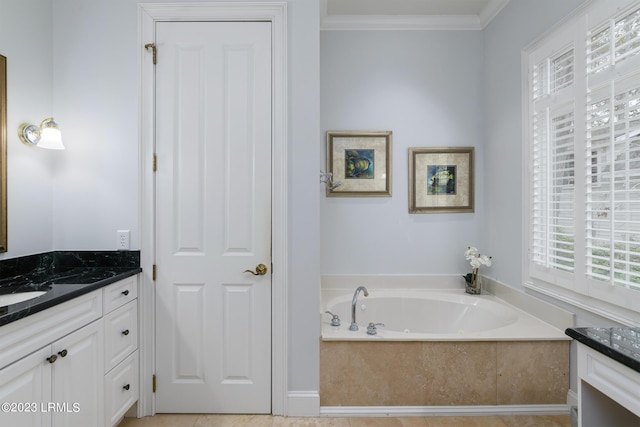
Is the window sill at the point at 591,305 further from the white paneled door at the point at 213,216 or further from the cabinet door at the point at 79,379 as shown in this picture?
the cabinet door at the point at 79,379

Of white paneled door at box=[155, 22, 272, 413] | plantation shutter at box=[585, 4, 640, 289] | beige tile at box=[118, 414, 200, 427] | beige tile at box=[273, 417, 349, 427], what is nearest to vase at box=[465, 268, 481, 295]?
plantation shutter at box=[585, 4, 640, 289]

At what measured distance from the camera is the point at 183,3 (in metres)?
2.13

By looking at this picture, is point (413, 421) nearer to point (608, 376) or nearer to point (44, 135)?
point (608, 376)

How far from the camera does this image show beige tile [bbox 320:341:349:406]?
6.98 feet

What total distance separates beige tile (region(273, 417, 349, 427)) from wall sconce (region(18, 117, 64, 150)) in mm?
2056

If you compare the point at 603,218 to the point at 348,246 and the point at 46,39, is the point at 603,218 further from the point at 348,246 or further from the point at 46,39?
the point at 46,39

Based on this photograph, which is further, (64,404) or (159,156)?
(159,156)

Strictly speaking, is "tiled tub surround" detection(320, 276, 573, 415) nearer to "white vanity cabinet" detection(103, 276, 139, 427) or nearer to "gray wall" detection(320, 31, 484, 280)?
"gray wall" detection(320, 31, 484, 280)

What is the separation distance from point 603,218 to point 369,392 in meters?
1.65

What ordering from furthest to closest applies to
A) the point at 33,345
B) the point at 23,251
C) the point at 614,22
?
1. the point at 23,251
2. the point at 614,22
3. the point at 33,345

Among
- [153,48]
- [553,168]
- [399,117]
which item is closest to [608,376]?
[553,168]

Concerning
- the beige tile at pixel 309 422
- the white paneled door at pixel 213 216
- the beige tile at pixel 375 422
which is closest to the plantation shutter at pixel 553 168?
the beige tile at pixel 375 422

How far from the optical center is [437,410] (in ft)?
6.91

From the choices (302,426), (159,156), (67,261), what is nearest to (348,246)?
(302,426)
